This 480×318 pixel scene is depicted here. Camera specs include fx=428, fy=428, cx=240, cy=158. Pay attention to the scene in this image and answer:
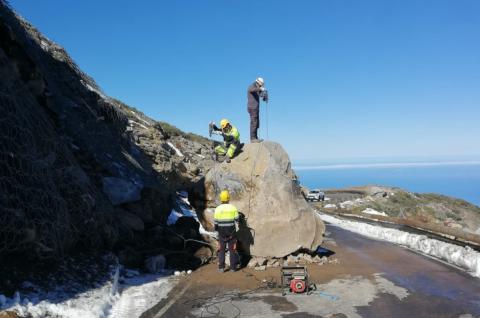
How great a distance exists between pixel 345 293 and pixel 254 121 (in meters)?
6.93

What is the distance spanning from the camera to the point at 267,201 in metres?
13.4

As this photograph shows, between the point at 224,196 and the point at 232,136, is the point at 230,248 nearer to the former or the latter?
the point at 224,196

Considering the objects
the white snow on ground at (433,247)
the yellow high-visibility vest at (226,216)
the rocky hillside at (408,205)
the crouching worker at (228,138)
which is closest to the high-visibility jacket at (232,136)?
the crouching worker at (228,138)

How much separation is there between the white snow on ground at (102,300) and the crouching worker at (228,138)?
4799 mm

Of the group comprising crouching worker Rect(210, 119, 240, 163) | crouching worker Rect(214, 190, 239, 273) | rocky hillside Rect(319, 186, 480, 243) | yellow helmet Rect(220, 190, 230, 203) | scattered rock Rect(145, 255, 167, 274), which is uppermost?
crouching worker Rect(210, 119, 240, 163)

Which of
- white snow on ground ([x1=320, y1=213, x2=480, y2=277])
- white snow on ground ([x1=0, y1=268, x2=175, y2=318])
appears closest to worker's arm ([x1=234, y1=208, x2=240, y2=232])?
white snow on ground ([x1=0, y1=268, x2=175, y2=318])

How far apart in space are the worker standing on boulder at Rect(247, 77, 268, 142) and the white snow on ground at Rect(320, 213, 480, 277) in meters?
6.81

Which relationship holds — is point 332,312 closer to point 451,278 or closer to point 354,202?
point 451,278

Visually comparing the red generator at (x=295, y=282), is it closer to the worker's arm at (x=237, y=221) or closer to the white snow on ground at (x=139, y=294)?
the worker's arm at (x=237, y=221)

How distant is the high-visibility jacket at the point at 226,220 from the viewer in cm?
1201

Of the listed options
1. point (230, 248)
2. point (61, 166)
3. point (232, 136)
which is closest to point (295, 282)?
point (230, 248)

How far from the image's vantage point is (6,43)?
43.2 ft

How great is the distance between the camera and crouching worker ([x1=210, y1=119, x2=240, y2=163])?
14.0 meters

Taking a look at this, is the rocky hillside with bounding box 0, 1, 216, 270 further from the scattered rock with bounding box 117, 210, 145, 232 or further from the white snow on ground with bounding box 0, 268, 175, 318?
the white snow on ground with bounding box 0, 268, 175, 318
